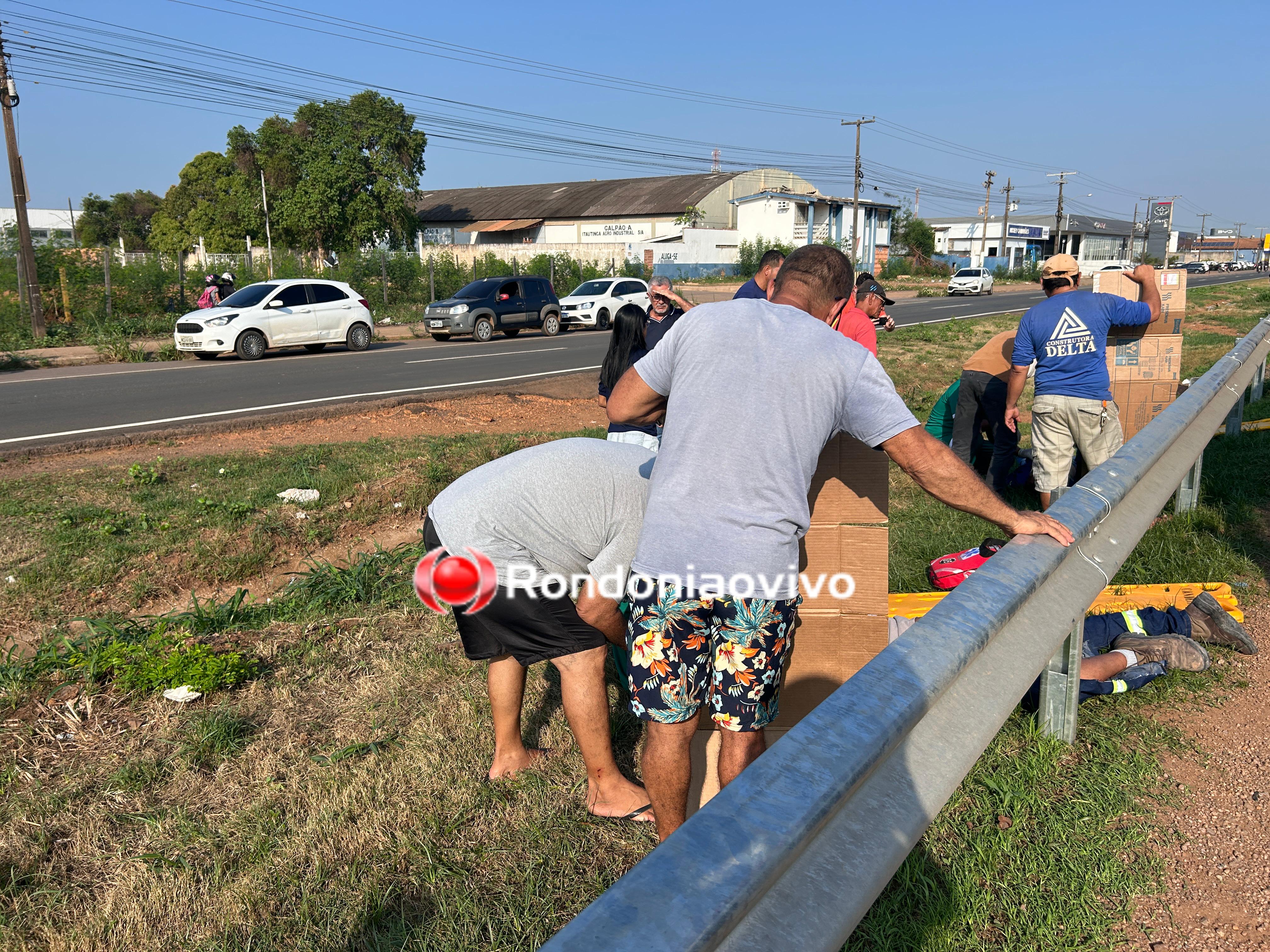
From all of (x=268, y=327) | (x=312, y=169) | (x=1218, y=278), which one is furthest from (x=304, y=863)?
(x=1218, y=278)

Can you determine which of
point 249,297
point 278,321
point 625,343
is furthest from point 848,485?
point 249,297

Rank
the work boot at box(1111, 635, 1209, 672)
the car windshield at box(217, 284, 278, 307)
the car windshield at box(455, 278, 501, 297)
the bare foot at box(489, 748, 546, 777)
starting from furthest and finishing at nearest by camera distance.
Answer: the car windshield at box(455, 278, 501, 297) < the car windshield at box(217, 284, 278, 307) < the work boot at box(1111, 635, 1209, 672) < the bare foot at box(489, 748, 546, 777)

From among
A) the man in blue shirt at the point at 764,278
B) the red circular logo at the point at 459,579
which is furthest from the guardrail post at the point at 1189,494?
the red circular logo at the point at 459,579

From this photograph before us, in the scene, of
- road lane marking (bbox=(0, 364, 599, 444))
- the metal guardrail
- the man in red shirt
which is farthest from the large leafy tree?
the metal guardrail

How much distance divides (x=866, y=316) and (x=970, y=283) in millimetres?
45838

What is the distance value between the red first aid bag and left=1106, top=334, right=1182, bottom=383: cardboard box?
9.40ft

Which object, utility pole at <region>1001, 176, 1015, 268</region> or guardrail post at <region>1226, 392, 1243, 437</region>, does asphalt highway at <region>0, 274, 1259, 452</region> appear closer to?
guardrail post at <region>1226, 392, 1243, 437</region>

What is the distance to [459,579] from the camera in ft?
10.0

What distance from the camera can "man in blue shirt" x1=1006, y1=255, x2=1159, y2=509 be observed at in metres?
5.84

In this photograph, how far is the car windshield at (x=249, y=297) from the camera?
19219 millimetres

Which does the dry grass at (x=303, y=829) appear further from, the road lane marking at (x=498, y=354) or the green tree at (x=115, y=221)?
the green tree at (x=115, y=221)

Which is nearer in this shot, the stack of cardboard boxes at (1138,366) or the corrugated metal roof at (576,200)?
the stack of cardboard boxes at (1138,366)

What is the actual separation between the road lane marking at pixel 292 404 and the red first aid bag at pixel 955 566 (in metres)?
8.86

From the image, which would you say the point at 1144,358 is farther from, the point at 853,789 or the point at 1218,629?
the point at 853,789
